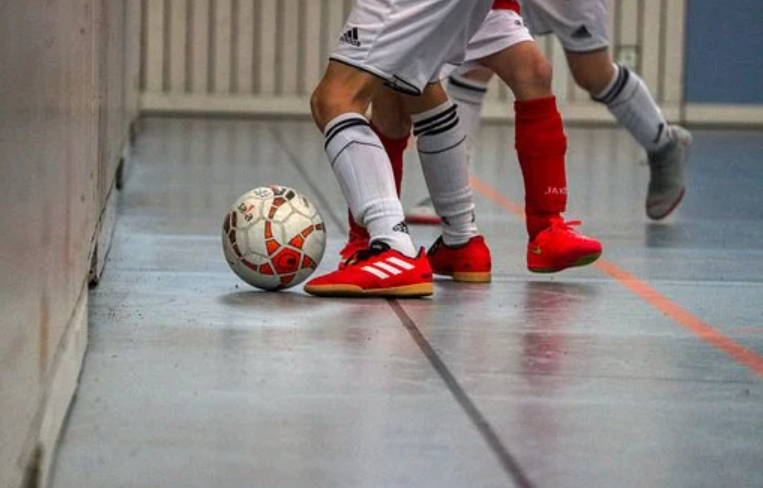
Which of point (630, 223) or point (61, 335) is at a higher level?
point (61, 335)

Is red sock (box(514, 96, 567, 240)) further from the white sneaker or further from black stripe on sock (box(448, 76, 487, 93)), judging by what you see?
the white sneaker

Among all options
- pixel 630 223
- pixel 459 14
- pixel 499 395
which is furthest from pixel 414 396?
pixel 630 223

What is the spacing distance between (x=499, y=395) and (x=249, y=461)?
0.71m

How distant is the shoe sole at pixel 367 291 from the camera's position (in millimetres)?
4574

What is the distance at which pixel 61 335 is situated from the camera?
126 inches

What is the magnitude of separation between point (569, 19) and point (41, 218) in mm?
3625

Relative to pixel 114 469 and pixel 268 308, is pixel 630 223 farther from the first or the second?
pixel 114 469

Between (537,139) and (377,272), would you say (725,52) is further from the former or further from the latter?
(377,272)

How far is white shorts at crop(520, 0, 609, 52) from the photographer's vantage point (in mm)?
6098

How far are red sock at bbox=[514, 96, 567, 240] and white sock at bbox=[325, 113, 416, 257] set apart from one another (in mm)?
672

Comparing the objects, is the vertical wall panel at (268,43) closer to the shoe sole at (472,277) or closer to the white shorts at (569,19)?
the white shorts at (569,19)

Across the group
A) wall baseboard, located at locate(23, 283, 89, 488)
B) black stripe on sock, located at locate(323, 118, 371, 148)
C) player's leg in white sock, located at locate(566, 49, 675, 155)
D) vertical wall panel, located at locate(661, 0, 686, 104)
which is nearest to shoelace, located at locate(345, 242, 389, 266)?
black stripe on sock, located at locate(323, 118, 371, 148)

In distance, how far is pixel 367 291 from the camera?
457 cm

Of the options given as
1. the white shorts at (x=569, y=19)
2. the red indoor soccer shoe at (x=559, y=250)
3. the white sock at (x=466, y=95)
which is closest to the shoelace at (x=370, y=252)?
the red indoor soccer shoe at (x=559, y=250)
